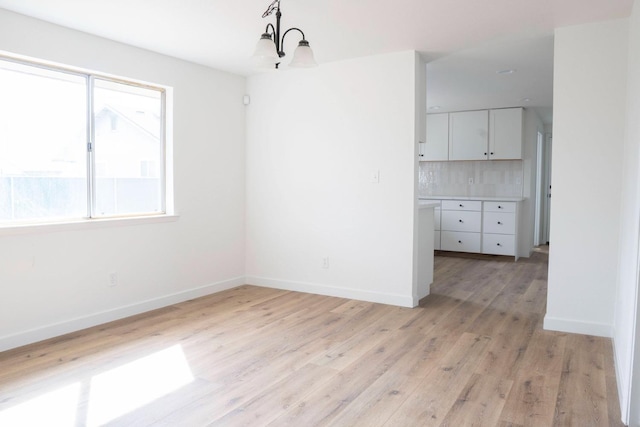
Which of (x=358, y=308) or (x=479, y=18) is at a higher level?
(x=479, y=18)

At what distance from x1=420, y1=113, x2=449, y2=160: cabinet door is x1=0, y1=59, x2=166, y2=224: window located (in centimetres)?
465

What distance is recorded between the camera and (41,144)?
11.2 ft

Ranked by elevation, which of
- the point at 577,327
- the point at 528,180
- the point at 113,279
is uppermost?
the point at 528,180

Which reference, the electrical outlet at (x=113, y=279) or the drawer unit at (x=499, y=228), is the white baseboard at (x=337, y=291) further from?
the drawer unit at (x=499, y=228)

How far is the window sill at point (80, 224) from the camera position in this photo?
10.3 feet

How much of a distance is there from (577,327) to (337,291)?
210cm

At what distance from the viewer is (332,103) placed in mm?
4531

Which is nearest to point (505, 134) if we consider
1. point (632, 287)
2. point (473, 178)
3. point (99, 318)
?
point (473, 178)

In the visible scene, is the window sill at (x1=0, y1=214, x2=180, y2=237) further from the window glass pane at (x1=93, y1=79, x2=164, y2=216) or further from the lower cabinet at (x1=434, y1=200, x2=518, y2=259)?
the lower cabinet at (x1=434, y1=200, x2=518, y2=259)

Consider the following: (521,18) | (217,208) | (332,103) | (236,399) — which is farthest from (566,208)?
(217,208)

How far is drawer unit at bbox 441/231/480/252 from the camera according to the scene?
6969 millimetres

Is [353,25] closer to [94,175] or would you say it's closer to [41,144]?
Answer: [94,175]

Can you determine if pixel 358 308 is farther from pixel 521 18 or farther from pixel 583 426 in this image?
pixel 521 18

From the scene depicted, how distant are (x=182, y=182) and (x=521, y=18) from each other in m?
3.15
